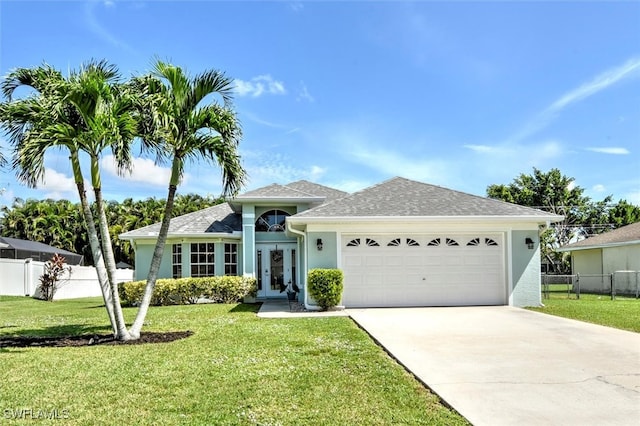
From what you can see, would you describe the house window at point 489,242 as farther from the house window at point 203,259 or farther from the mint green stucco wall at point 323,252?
the house window at point 203,259

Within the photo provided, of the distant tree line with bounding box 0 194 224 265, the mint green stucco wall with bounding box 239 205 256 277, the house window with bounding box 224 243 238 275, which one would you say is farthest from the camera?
the distant tree line with bounding box 0 194 224 265

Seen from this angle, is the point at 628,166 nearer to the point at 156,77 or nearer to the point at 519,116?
the point at 519,116

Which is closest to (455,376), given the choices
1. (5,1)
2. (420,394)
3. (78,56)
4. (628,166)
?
(420,394)

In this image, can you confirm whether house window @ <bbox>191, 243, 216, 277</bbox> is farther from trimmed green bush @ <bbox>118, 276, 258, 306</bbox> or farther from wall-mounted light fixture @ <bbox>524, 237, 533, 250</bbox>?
wall-mounted light fixture @ <bbox>524, 237, 533, 250</bbox>

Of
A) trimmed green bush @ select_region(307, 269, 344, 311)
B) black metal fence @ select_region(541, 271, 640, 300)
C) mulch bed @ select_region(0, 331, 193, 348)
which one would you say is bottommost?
black metal fence @ select_region(541, 271, 640, 300)

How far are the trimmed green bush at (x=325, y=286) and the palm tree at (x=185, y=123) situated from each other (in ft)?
15.4

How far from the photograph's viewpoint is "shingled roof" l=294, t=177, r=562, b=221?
14914 millimetres

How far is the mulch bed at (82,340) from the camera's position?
9.44m

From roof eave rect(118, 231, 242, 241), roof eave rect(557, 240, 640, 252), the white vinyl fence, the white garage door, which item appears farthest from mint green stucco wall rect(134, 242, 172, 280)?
roof eave rect(557, 240, 640, 252)

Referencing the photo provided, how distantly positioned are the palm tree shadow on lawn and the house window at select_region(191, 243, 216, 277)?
797cm

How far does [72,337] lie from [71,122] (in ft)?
15.1

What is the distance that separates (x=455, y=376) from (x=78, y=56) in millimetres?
9082

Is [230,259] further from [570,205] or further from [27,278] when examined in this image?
[570,205]

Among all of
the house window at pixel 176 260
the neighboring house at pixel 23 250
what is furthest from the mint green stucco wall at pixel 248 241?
the neighboring house at pixel 23 250
